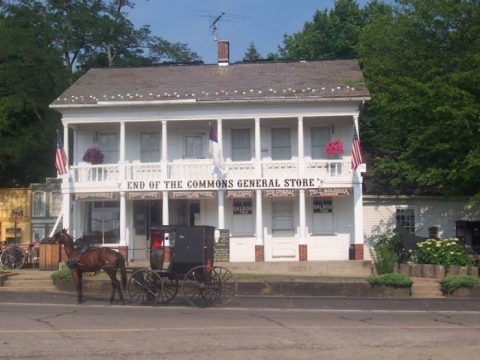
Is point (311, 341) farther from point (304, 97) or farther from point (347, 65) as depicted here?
point (347, 65)

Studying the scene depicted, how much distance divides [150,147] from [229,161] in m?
3.37

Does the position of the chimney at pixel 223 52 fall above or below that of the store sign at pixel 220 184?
above

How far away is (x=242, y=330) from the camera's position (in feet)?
39.4

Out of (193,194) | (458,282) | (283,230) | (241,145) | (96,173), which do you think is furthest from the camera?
(241,145)

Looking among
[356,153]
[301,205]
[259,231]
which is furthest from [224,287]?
[356,153]

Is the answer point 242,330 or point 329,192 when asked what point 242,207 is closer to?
point 329,192

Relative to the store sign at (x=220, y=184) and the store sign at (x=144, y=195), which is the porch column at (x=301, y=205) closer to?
the store sign at (x=220, y=184)

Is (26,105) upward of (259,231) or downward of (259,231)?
upward

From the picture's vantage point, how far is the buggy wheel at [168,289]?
53.3 ft

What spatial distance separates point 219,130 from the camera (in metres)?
25.2


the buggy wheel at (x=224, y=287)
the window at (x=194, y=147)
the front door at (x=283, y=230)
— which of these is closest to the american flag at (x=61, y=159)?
the window at (x=194, y=147)

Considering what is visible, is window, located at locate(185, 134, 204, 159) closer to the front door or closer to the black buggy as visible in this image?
the front door

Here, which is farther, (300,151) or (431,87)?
(300,151)

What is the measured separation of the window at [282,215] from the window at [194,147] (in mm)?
3610
